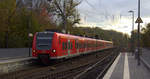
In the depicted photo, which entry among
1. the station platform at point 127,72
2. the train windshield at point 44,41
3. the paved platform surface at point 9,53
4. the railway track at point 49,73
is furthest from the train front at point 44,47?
the paved platform surface at point 9,53

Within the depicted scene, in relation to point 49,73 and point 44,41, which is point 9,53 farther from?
point 49,73

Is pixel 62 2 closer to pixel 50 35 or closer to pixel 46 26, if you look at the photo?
pixel 46 26

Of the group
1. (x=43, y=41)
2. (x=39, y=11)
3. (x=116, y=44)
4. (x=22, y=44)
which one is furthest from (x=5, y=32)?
(x=116, y=44)

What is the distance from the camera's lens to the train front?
Result: 18656mm

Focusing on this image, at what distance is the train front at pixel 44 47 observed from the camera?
734 inches

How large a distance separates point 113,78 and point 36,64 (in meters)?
10.1

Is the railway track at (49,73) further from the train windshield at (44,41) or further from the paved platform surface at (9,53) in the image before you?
the paved platform surface at (9,53)

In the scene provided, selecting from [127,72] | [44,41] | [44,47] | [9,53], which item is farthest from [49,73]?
[9,53]

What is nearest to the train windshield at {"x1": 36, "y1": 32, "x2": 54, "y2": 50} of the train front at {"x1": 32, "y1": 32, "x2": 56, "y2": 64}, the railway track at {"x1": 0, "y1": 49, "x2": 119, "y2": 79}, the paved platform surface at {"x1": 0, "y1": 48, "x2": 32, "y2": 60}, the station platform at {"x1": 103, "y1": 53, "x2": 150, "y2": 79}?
the train front at {"x1": 32, "y1": 32, "x2": 56, "y2": 64}

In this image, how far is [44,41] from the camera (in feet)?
62.2

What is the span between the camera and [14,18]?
4031cm

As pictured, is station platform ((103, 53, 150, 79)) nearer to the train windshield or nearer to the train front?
the train front

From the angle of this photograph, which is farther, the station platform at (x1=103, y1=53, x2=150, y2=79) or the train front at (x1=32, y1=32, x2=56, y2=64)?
the train front at (x1=32, y1=32, x2=56, y2=64)

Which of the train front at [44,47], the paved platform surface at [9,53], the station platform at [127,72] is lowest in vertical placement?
the station platform at [127,72]
